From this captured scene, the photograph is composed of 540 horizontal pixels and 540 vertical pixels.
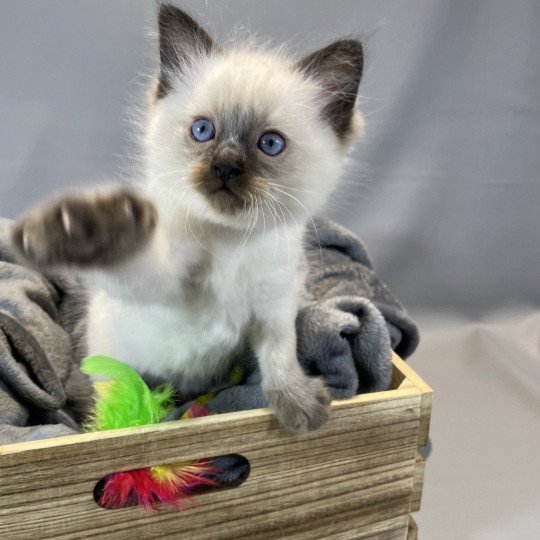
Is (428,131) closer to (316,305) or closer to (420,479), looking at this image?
(316,305)

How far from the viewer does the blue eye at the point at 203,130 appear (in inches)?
43.1

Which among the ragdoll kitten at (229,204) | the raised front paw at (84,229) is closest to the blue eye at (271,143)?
the ragdoll kitten at (229,204)

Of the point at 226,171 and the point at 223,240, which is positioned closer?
the point at 226,171

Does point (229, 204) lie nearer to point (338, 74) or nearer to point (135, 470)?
point (338, 74)

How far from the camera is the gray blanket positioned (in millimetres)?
1217

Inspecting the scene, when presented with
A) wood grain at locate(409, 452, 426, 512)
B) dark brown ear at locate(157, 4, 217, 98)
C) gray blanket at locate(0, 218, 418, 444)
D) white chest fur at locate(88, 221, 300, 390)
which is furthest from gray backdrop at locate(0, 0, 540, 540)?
white chest fur at locate(88, 221, 300, 390)

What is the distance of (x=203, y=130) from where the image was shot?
1.10 m

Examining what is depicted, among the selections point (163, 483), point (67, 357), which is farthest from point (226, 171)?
point (67, 357)

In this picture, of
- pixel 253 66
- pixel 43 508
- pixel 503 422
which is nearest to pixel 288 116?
pixel 253 66

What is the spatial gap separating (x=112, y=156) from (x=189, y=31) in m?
0.78

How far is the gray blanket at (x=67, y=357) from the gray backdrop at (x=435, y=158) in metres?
0.32

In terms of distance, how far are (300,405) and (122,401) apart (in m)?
0.29

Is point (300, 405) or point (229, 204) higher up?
point (229, 204)

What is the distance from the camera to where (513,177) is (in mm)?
2109
